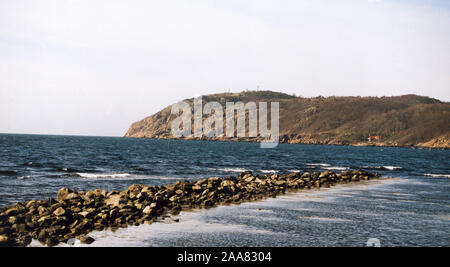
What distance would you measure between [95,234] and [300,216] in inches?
308

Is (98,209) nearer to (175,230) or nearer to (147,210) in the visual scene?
(147,210)

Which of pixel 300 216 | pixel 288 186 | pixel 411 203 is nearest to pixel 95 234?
pixel 300 216

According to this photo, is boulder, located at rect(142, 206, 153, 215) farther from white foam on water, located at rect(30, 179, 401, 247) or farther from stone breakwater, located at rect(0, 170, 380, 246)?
white foam on water, located at rect(30, 179, 401, 247)

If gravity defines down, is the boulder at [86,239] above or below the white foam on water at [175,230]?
above

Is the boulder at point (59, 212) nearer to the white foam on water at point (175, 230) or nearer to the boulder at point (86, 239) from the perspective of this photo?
the white foam on water at point (175, 230)

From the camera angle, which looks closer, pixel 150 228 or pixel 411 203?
pixel 150 228

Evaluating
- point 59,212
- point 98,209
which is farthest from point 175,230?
point 59,212

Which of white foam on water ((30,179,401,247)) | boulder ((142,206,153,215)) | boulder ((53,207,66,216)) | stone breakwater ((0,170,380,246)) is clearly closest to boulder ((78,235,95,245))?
stone breakwater ((0,170,380,246))

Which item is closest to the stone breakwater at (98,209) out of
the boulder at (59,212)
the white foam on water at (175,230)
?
the boulder at (59,212)

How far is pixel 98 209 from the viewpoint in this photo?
51.2 ft

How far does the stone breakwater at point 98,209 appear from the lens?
1261cm

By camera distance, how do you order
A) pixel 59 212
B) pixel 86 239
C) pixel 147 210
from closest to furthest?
pixel 86 239 → pixel 59 212 → pixel 147 210
